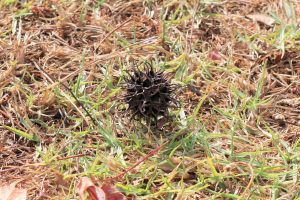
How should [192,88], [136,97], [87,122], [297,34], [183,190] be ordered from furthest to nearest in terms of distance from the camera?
[297,34]
[192,88]
[87,122]
[136,97]
[183,190]

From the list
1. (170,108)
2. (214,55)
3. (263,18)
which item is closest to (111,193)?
(170,108)

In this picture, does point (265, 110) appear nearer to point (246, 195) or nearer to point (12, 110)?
point (246, 195)

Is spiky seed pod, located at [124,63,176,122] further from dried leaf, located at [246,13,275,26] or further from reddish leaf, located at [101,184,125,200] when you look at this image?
dried leaf, located at [246,13,275,26]

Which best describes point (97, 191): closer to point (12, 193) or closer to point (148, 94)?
point (12, 193)

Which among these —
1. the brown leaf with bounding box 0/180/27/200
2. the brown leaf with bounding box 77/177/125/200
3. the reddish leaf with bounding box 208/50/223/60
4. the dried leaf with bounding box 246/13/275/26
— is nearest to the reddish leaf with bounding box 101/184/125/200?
the brown leaf with bounding box 77/177/125/200

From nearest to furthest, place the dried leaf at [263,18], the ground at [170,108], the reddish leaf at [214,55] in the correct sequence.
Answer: the ground at [170,108] < the reddish leaf at [214,55] < the dried leaf at [263,18]

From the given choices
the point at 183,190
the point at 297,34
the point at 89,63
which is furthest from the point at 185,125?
the point at 297,34

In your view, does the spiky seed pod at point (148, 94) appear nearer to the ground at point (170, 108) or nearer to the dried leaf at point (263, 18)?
the ground at point (170, 108)

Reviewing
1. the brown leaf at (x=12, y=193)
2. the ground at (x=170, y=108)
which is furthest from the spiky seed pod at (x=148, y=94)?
the brown leaf at (x=12, y=193)
